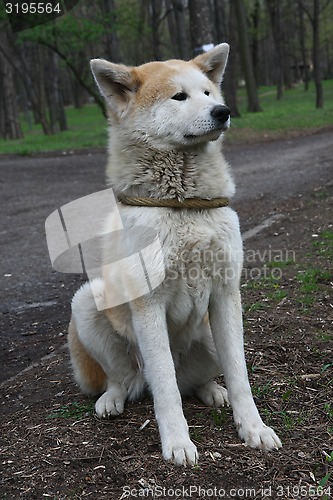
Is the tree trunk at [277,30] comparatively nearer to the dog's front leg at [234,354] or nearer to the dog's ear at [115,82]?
the dog's ear at [115,82]

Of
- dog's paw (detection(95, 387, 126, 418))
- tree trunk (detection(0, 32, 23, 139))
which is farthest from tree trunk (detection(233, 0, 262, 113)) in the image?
dog's paw (detection(95, 387, 126, 418))

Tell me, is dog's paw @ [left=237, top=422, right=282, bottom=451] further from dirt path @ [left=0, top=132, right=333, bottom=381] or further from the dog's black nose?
dirt path @ [left=0, top=132, right=333, bottom=381]

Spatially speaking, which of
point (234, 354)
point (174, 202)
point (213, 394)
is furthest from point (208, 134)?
point (213, 394)

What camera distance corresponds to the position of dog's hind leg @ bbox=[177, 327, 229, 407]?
343cm

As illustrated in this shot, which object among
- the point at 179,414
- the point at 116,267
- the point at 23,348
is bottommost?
the point at 23,348

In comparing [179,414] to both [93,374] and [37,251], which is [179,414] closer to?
[93,374]

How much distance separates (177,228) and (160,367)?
2.10 ft

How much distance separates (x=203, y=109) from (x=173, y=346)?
120 centimetres

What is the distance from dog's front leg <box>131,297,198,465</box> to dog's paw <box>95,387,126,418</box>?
1.62 ft

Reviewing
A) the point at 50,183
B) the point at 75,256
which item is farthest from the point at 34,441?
the point at 50,183

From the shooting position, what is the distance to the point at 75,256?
24.5ft

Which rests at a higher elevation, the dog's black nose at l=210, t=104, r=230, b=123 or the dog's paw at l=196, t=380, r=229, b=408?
the dog's black nose at l=210, t=104, r=230, b=123

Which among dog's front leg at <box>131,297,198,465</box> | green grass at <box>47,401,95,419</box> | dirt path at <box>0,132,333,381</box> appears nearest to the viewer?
dog's front leg at <box>131,297,198,465</box>

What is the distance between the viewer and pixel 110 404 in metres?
3.39
